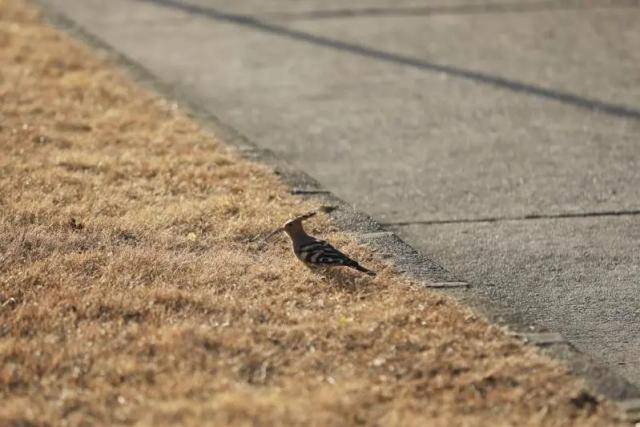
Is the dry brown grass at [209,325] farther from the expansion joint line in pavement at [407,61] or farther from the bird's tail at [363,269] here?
the expansion joint line in pavement at [407,61]

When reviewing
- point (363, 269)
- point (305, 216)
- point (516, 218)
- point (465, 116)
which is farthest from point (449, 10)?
point (363, 269)

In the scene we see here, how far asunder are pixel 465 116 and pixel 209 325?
5.67m

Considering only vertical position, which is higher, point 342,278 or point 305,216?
point 305,216

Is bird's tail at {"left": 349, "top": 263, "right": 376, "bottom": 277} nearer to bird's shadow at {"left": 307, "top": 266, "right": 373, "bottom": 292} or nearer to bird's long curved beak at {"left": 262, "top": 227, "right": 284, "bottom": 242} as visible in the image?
bird's shadow at {"left": 307, "top": 266, "right": 373, "bottom": 292}

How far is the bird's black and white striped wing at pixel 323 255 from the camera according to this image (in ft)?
21.8

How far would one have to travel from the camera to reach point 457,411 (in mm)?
5109

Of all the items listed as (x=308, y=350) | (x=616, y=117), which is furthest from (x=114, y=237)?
(x=616, y=117)

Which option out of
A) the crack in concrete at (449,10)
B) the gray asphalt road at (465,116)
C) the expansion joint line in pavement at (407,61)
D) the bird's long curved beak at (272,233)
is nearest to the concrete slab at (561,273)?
the gray asphalt road at (465,116)

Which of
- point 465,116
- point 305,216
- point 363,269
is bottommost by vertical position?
point 465,116

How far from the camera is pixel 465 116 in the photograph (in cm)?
1108

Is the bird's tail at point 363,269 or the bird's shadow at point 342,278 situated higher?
the bird's tail at point 363,269

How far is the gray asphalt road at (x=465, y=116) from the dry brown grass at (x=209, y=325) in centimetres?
65

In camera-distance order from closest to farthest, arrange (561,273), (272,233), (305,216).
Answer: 1. (305,216)
2. (561,273)
3. (272,233)

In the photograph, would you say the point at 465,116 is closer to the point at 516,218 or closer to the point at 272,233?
the point at 516,218
